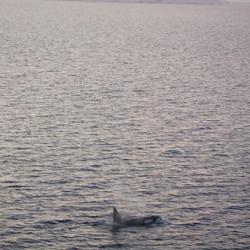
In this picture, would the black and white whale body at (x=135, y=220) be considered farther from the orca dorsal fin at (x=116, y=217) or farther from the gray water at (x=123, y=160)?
the gray water at (x=123, y=160)

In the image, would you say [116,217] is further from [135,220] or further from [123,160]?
[123,160]

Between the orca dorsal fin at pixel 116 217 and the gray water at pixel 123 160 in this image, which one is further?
the orca dorsal fin at pixel 116 217

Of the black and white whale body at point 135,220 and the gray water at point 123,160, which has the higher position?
the gray water at point 123,160

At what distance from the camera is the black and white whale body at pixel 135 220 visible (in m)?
47.8

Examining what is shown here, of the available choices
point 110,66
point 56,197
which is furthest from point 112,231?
point 110,66

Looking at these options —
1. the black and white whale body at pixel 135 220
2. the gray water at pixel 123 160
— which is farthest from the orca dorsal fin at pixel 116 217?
the gray water at pixel 123 160

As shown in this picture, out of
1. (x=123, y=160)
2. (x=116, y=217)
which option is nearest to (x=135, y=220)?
(x=116, y=217)

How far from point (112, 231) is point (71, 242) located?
3.69 meters

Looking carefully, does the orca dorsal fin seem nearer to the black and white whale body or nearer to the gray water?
the black and white whale body

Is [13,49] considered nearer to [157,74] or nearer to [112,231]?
[157,74]

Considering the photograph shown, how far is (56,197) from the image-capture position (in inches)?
2077

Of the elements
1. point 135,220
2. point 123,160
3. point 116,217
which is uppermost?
point 123,160

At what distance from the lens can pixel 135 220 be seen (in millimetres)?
48375

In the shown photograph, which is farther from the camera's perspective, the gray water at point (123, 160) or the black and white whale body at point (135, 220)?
the black and white whale body at point (135, 220)
